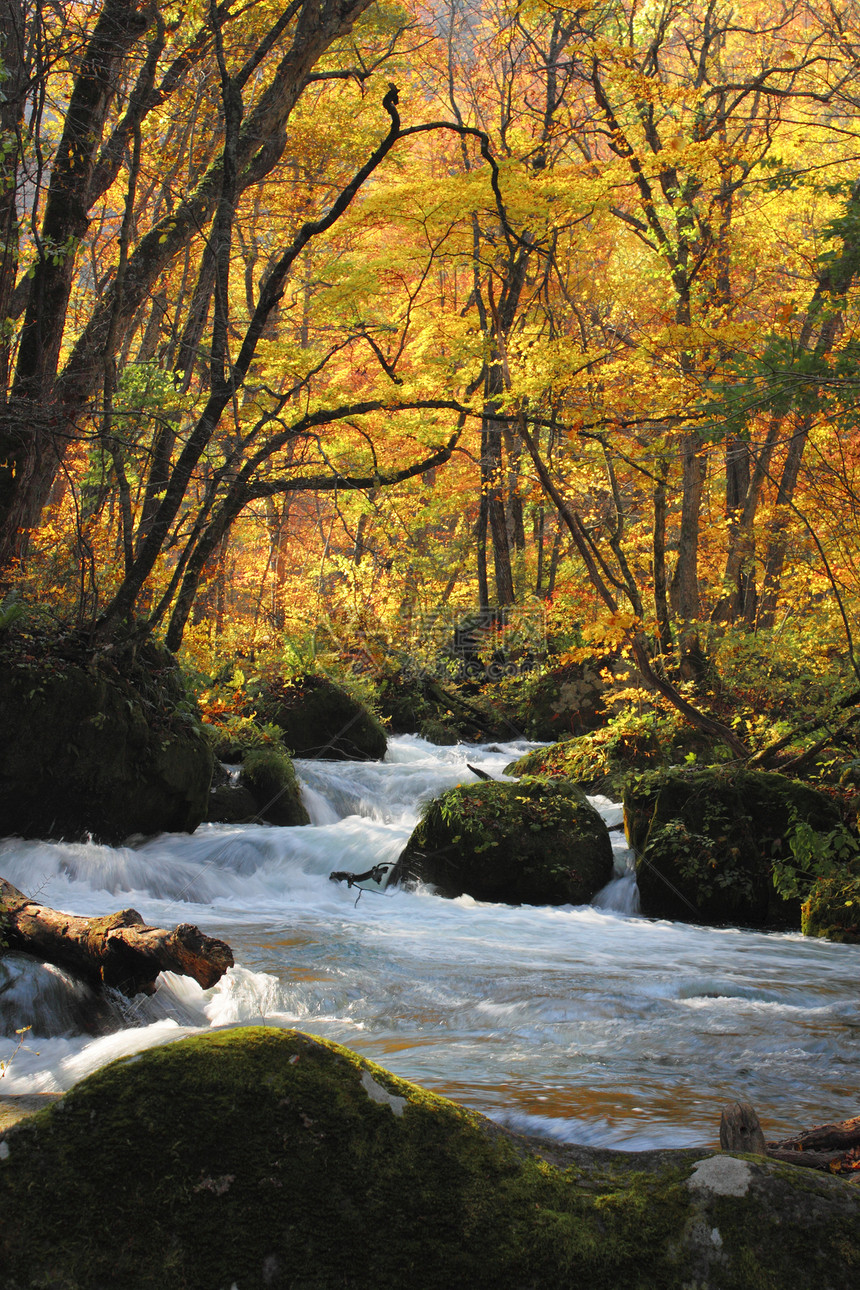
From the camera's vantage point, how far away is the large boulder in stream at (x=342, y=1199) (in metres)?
1.56

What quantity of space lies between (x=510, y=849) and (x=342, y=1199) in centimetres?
670

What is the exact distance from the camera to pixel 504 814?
8.31 metres

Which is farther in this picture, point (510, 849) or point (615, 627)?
point (510, 849)

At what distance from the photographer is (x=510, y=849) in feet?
27.0

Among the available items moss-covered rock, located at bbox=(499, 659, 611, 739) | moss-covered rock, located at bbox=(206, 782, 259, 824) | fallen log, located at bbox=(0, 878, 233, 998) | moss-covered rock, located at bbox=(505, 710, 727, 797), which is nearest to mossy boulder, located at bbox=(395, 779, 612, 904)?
moss-covered rock, located at bbox=(505, 710, 727, 797)

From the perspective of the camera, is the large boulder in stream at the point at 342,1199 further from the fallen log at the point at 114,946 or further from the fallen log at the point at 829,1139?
the fallen log at the point at 114,946

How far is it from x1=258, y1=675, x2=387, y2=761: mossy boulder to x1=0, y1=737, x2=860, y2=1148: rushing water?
3410 millimetres

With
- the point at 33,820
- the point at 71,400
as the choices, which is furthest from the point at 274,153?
the point at 33,820

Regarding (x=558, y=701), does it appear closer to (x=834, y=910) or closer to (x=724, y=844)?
(x=724, y=844)

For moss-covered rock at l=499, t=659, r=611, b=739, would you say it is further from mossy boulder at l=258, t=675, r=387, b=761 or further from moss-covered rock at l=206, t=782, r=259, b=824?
moss-covered rock at l=206, t=782, r=259, b=824

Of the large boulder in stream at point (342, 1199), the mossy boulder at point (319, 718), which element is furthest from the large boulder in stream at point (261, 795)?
the large boulder in stream at point (342, 1199)

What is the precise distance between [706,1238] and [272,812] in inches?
349

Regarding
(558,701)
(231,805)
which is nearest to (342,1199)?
(231,805)

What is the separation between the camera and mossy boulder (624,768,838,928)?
24.6 feet
